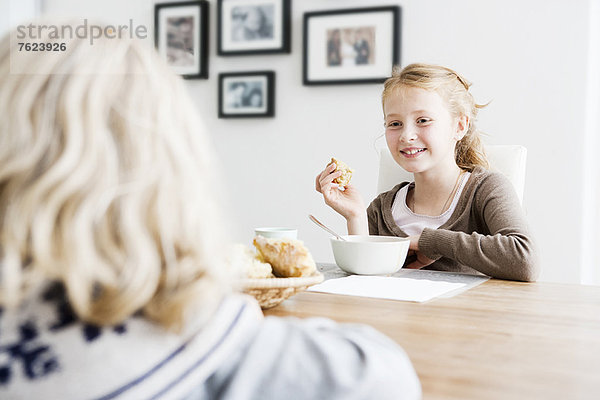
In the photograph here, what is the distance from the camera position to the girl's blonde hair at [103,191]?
1.33 feet

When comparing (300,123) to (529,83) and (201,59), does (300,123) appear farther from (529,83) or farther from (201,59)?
(529,83)

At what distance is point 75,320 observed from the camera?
407 mm

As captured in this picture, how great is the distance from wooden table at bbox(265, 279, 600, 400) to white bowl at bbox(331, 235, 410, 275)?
0.19 meters

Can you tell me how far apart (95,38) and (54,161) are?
0.42 feet

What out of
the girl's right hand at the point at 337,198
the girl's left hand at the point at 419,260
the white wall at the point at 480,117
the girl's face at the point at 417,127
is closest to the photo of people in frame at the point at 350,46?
the white wall at the point at 480,117

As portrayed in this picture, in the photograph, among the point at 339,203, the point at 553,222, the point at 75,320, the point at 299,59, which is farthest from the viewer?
the point at 299,59

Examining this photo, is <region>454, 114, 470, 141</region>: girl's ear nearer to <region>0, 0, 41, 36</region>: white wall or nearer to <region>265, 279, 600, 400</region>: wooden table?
<region>265, 279, 600, 400</region>: wooden table

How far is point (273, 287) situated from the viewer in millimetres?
833

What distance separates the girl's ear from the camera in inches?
70.7

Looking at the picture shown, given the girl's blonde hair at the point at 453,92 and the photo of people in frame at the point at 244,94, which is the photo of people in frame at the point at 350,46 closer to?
the photo of people in frame at the point at 244,94

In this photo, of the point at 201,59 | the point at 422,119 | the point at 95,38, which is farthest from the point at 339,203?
the point at 201,59

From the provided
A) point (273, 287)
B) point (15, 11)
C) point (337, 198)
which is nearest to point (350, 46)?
point (337, 198)

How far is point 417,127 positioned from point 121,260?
4.52 feet

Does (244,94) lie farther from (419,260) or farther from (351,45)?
(419,260)
